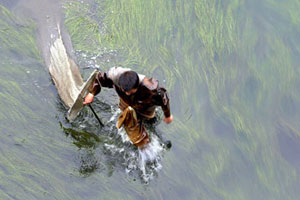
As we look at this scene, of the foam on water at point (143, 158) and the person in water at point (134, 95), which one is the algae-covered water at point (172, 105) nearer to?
the foam on water at point (143, 158)

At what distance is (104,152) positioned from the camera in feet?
10.9

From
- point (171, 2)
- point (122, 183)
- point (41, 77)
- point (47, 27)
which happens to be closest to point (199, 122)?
point (122, 183)

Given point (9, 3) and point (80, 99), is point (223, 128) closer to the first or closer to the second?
point (80, 99)

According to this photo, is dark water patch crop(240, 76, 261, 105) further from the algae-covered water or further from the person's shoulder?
the person's shoulder

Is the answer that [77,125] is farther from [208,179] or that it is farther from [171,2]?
[171,2]

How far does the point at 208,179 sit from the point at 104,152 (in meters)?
1.12

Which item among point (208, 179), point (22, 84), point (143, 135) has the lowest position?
point (208, 179)

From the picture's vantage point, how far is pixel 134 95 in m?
2.68

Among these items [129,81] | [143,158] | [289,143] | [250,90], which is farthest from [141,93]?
[289,143]

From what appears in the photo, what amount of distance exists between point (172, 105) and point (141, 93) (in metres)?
1.05

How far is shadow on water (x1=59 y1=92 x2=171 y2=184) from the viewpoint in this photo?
3258mm

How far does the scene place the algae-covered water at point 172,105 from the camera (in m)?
3.22

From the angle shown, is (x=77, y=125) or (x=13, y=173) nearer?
(x=13, y=173)

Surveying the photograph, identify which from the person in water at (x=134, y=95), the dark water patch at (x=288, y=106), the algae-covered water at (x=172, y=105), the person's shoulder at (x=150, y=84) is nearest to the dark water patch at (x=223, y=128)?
the algae-covered water at (x=172, y=105)
